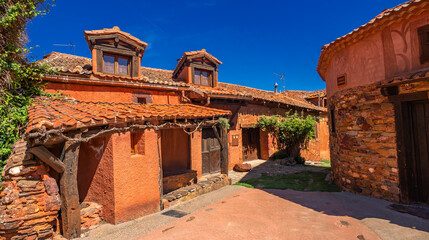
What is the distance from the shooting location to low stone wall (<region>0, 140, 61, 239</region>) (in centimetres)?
374

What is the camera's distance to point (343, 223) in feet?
15.4

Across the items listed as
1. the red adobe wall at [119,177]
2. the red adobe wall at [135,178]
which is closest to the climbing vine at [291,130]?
the red adobe wall at [135,178]

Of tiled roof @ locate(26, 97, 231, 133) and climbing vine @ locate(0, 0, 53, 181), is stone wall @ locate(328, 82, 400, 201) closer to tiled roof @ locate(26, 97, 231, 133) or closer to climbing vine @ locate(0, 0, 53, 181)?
A: tiled roof @ locate(26, 97, 231, 133)

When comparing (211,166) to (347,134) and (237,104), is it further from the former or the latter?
(347,134)

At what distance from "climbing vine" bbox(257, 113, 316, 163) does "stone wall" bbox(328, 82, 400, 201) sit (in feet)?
18.4

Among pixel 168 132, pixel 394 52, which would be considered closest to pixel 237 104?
pixel 168 132

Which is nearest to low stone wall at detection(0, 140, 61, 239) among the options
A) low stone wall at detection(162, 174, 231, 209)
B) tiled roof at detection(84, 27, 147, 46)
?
low stone wall at detection(162, 174, 231, 209)

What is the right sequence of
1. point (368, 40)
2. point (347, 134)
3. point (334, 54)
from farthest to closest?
1. point (334, 54)
2. point (347, 134)
3. point (368, 40)

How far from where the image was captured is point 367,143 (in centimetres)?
623

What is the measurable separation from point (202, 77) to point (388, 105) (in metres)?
8.14

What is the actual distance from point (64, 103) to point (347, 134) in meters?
8.70

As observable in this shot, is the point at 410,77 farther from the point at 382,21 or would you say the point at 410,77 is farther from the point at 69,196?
the point at 69,196

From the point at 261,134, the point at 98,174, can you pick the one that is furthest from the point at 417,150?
the point at 261,134

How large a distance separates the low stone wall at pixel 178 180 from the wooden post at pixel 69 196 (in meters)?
3.62
